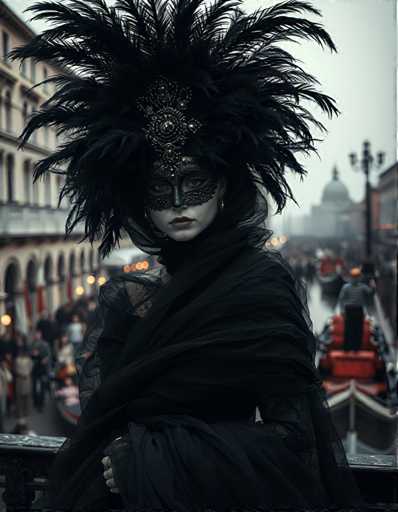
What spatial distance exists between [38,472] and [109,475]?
552 millimetres

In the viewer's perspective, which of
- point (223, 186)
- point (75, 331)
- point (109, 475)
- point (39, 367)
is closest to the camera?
point (109, 475)

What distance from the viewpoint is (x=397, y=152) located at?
6.46ft

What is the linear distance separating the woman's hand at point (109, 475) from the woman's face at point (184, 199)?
599mm

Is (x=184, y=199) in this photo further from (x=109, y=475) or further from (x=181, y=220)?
(x=109, y=475)

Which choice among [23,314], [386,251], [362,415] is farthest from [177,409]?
[386,251]

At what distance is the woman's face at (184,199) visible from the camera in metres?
1.48

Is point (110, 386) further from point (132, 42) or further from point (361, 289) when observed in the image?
point (361, 289)

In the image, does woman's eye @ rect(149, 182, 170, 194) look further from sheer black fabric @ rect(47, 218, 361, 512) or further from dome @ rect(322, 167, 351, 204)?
dome @ rect(322, 167, 351, 204)

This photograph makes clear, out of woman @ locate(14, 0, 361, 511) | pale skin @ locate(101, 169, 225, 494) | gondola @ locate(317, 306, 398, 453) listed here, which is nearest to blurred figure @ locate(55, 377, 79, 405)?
gondola @ locate(317, 306, 398, 453)

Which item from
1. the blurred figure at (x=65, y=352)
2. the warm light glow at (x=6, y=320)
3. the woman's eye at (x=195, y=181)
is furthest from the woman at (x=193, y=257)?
the blurred figure at (x=65, y=352)

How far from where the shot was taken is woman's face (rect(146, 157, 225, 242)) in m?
1.48

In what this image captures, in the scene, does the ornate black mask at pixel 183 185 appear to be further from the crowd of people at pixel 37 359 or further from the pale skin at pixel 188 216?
the crowd of people at pixel 37 359

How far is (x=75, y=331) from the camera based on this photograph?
27.7 ft

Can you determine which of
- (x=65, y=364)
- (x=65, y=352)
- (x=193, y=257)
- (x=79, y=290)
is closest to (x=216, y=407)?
(x=193, y=257)
